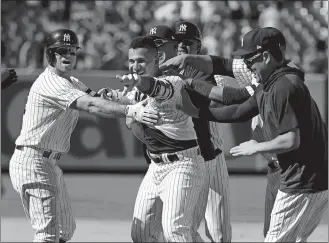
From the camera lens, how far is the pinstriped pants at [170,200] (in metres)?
8.02

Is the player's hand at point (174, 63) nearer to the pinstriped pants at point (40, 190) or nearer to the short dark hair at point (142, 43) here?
the short dark hair at point (142, 43)

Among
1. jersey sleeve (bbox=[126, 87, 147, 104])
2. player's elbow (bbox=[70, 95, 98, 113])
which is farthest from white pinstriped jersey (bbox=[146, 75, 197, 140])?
player's elbow (bbox=[70, 95, 98, 113])

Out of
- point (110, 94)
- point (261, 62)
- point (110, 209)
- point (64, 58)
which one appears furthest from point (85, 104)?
point (110, 209)

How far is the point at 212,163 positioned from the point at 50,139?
6.13ft

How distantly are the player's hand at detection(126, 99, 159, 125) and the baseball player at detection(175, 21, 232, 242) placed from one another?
1.52 meters

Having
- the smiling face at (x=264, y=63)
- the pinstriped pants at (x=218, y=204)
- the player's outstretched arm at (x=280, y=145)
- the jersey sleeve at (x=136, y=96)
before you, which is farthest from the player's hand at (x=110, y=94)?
the player's outstretched arm at (x=280, y=145)

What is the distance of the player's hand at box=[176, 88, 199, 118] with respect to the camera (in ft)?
25.3

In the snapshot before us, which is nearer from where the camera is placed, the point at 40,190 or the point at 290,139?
the point at 290,139

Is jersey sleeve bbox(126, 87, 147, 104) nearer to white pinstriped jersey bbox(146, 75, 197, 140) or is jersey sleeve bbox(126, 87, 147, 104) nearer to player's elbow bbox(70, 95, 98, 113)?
white pinstriped jersey bbox(146, 75, 197, 140)

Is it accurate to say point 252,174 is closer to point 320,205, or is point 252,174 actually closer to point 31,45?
point 31,45

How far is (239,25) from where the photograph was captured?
65.7 ft

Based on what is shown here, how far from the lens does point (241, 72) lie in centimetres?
949

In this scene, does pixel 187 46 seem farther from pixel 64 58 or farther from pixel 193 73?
pixel 64 58

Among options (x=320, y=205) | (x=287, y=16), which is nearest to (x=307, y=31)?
(x=287, y=16)
